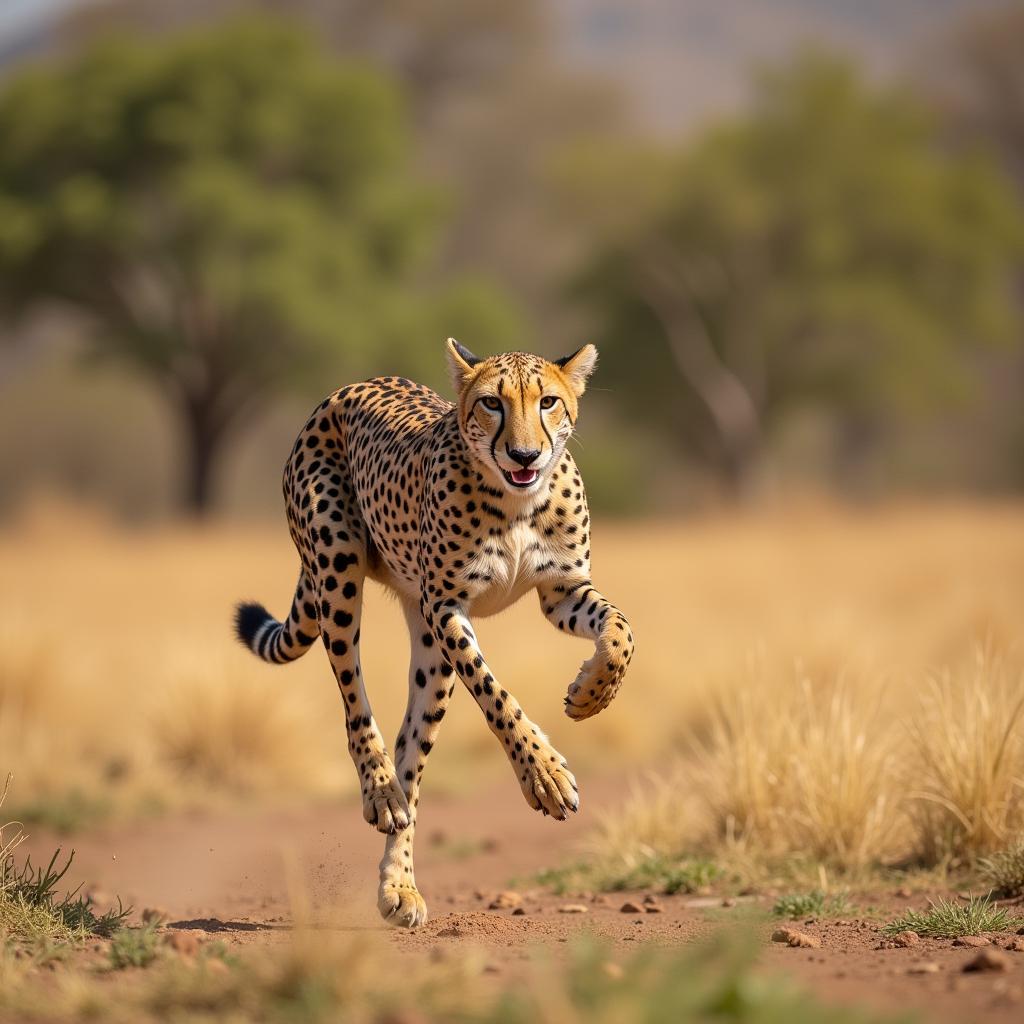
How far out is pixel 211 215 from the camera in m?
23.4

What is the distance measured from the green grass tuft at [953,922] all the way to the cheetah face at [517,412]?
1.55m

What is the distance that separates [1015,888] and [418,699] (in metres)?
1.92

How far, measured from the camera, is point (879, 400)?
28484 mm

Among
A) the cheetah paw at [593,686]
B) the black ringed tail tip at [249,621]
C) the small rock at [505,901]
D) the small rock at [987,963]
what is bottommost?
the small rock at [987,963]

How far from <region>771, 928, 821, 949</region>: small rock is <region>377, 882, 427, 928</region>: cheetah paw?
100cm

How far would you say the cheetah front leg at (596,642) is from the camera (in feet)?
14.4

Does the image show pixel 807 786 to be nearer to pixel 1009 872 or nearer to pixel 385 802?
pixel 1009 872

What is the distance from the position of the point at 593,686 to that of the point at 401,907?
93 centimetres

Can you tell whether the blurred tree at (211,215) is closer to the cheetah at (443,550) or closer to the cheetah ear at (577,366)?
the cheetah at (443,550)

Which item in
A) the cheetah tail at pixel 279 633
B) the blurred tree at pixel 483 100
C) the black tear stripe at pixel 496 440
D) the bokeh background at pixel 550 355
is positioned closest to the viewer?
the black tear stripe at pixel 496 440

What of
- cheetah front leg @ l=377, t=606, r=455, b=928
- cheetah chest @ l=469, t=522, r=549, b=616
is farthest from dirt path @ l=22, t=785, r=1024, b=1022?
cheetah chest @ l=469, t=522, r=549, b=616

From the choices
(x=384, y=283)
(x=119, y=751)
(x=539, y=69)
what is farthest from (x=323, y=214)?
(x=539, y=69)

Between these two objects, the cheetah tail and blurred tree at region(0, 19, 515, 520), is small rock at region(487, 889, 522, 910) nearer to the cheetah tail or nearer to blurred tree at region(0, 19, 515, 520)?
the cheetah tail

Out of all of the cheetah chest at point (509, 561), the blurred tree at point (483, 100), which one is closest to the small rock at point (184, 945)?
the cheetah chest at point (509, 561)
